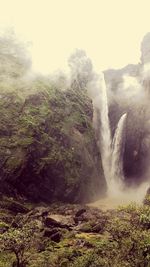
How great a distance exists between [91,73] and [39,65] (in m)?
23.1

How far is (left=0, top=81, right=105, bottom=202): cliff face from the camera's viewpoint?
57.6 metres

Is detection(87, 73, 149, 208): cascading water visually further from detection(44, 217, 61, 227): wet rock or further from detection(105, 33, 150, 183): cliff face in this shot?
detection(44, 217, 61, 227): wet rock

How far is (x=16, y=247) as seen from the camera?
33062 millimetres

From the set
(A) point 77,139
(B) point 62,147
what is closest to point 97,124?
(A) point 77,139

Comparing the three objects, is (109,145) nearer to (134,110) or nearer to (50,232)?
(134,110)

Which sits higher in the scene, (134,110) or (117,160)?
(134,110)

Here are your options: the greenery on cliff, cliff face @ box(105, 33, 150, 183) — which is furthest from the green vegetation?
cliff face @ box(105, 33, 150, 183)

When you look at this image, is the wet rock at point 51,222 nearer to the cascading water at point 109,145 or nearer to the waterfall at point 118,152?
the cascading water at point 109,145

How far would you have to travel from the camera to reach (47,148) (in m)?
62.6

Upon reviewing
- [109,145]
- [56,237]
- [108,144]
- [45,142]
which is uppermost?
[108,144]

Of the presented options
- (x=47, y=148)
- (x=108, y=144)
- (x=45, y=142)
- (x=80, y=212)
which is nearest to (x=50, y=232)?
(x=80, y=212)

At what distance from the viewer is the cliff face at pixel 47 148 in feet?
189

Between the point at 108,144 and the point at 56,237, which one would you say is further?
the point at 108,144

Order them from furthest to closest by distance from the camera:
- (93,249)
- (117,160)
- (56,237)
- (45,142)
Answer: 1. (117,160)
2. (45,142)
3. (56,237)
4. (93,249)
